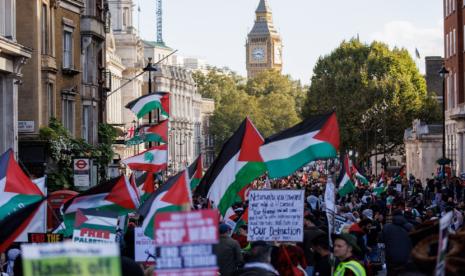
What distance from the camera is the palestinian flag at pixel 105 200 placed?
18.4 meters

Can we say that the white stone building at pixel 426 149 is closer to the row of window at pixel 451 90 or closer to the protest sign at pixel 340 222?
the row of window at pixel 451 90

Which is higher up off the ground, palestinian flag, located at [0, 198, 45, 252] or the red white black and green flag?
the red white black and green flag

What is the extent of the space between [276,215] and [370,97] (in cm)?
9150

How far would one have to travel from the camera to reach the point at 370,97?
107m

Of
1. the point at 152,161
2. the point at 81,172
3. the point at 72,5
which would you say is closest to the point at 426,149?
the point at 72,5

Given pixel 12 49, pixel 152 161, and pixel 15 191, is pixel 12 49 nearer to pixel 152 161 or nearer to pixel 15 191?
pixel 152 161

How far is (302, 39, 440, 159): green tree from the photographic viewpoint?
106688 mm

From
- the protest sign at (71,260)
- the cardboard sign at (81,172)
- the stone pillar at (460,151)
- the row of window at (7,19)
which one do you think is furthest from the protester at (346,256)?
the stone pillar at (460,151)

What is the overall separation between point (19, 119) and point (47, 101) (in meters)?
2.71

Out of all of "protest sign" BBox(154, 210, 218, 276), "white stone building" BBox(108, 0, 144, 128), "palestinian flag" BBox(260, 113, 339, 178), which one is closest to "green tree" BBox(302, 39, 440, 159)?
"white stone building" BBox(108, 0, 144, 128)

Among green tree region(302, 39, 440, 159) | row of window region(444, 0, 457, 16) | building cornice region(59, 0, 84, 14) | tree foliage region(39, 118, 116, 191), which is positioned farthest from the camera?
green tree region(302, 39, 440, 159)

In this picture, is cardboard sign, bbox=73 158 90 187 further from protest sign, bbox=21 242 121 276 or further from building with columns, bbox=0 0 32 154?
protest sign, bbox=21 242 121 276

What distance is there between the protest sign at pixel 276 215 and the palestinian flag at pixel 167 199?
3.16 feet

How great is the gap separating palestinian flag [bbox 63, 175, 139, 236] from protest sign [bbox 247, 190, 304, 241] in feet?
10.1
